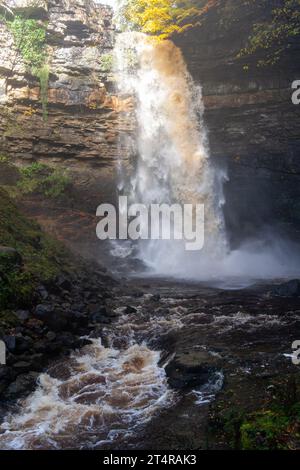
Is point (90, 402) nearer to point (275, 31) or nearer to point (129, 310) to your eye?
point (129, 310)

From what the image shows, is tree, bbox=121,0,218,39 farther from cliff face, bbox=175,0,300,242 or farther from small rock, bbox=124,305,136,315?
small rock, bbox=124,305,136,315

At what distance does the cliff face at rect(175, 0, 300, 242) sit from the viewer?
20.7 m

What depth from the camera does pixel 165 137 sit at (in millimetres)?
23688

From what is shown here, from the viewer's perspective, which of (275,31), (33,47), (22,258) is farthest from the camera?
(33,47)

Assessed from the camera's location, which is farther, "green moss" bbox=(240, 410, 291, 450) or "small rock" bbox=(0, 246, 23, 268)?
"small rock" bbox=(0, 246, 23, 268)

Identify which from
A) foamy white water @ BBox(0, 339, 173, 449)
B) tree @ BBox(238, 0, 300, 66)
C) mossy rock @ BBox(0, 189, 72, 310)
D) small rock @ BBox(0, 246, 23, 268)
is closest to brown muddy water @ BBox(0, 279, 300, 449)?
foamy white water @ BBox(0, 339, 173, 449)

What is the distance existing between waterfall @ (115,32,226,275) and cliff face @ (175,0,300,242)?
86cm

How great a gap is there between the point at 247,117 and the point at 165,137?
505cm

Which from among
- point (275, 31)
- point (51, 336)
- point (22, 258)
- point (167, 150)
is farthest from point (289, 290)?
point (275, 31)

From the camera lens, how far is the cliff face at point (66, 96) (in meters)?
21.6

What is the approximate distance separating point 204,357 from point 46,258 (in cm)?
632

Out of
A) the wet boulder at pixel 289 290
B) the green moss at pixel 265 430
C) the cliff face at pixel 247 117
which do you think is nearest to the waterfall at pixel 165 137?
the cliff face at pixel 247 117

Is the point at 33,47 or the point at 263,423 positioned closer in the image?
the point at 263,423

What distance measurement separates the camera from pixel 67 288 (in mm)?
10734
